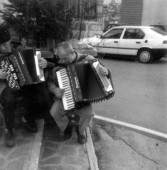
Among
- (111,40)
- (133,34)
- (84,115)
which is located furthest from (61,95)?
(111,40)

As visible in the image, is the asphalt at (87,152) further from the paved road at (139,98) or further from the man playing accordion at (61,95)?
the paved road at (139,98)

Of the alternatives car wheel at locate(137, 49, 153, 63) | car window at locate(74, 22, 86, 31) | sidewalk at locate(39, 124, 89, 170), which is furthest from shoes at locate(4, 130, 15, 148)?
car wheel at locate(137, 49, 153, 63)

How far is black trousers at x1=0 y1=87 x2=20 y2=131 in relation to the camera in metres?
2.91

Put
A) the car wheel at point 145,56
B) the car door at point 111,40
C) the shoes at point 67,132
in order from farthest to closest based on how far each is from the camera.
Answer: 1. the car door at point 111,40
2. the car wheel at point 145,56
3. the shoes at point 67,132

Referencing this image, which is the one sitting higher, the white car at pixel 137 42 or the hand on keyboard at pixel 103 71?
the hand on keyboard at pixel 103 71

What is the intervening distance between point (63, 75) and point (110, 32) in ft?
24.0

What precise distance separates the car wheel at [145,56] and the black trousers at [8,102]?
22.7 ft

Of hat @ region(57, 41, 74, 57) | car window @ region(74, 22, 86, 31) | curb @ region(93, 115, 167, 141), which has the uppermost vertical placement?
car window @ region(74, 22, 86, 31)

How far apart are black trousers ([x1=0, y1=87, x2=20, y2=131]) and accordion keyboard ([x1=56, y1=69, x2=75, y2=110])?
559 mm

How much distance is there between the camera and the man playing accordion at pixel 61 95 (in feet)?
9.75

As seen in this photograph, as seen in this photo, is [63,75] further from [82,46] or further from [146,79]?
[146,79]

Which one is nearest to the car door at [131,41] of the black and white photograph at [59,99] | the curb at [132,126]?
the black and white photograph at [59,99]

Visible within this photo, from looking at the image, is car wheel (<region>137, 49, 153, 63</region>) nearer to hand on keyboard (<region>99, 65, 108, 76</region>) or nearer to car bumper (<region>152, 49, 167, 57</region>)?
car bumper (<region>152, 49, 167, 57</region>)

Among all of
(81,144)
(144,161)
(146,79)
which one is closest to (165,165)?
(144,161)
